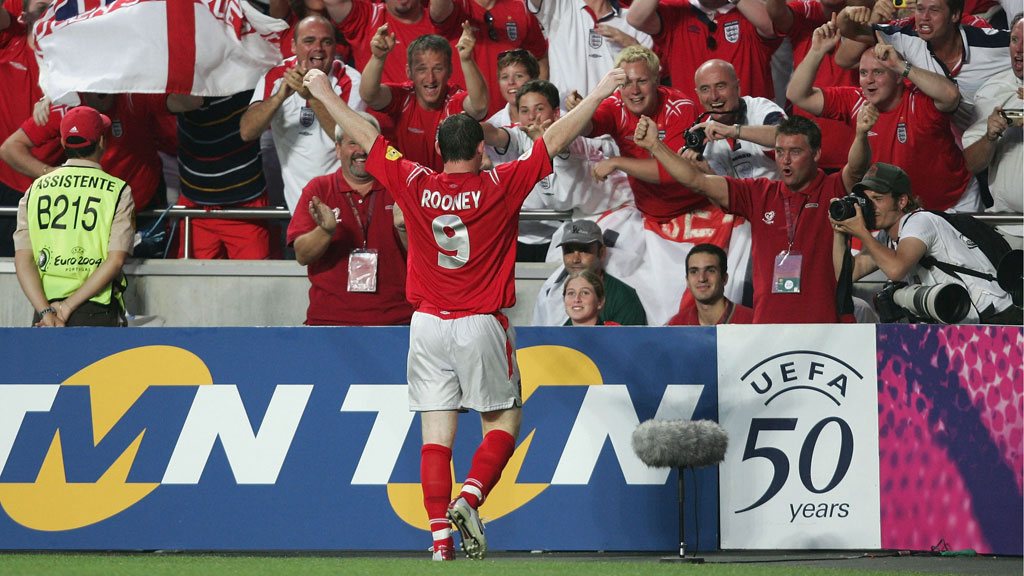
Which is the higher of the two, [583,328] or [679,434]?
[583,328]

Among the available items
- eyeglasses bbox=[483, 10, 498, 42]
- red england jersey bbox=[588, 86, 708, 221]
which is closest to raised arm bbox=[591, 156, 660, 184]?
red england jersey bbox=[588, 86, 708, 221]

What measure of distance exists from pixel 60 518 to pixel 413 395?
2.27m

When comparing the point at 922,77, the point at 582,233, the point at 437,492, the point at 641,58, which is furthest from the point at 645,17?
the point at 437,492

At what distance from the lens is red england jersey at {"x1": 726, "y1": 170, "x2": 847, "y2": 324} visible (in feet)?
23.9

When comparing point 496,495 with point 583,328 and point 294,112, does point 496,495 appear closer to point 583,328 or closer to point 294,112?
point 583,328

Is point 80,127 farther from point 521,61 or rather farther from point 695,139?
point 695,139

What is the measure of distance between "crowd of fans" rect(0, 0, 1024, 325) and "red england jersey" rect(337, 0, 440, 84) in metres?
0.02

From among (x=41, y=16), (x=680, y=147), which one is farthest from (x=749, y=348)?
(x=41, y=16)

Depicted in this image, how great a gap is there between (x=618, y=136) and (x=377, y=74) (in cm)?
172

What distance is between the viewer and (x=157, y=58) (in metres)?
8.34

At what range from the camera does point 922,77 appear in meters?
8.22

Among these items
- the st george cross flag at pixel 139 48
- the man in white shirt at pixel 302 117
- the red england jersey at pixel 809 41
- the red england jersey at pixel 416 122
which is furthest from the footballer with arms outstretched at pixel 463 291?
the red england jersey at pixel 809 41

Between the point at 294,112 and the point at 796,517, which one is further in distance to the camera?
the point at 294,112

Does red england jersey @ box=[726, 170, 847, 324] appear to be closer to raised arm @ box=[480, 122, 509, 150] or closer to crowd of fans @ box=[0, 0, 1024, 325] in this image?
crowd of fans @ box=[0, 0, 1024, 325]
